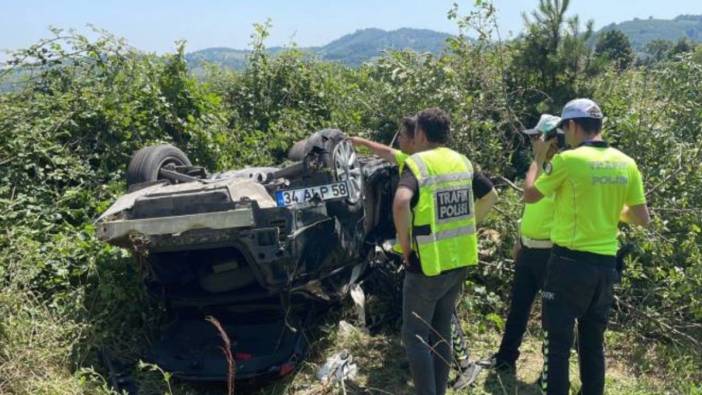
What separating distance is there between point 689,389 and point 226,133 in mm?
5290

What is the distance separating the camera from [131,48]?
7238 millimetres

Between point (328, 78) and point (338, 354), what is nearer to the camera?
point (338, 354)

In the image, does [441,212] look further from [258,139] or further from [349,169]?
[258,139]

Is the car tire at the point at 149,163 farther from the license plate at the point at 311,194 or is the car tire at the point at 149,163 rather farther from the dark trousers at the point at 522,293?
the dark trousers at the point at 522,293

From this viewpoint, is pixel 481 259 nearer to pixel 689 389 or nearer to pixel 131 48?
pixel 689 389

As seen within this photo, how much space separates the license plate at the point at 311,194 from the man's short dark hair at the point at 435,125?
944 millimetres

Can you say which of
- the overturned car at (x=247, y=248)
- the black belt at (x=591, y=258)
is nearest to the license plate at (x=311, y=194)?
the overturned car at (x=247, y=248)

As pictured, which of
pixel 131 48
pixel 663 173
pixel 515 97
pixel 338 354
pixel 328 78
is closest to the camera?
pixel 338 354

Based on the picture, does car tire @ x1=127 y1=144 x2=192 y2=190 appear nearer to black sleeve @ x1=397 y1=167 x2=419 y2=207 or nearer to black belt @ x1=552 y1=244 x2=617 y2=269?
black sleeve @ x1=397 y1=167 x2=419 y2=207

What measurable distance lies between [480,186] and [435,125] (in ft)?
1.92

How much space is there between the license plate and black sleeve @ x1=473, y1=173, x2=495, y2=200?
3.06ft

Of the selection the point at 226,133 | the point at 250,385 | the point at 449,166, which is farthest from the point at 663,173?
the point at 226,133

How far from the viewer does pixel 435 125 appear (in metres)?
3.53

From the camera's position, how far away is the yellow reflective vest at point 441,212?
11.3ft
